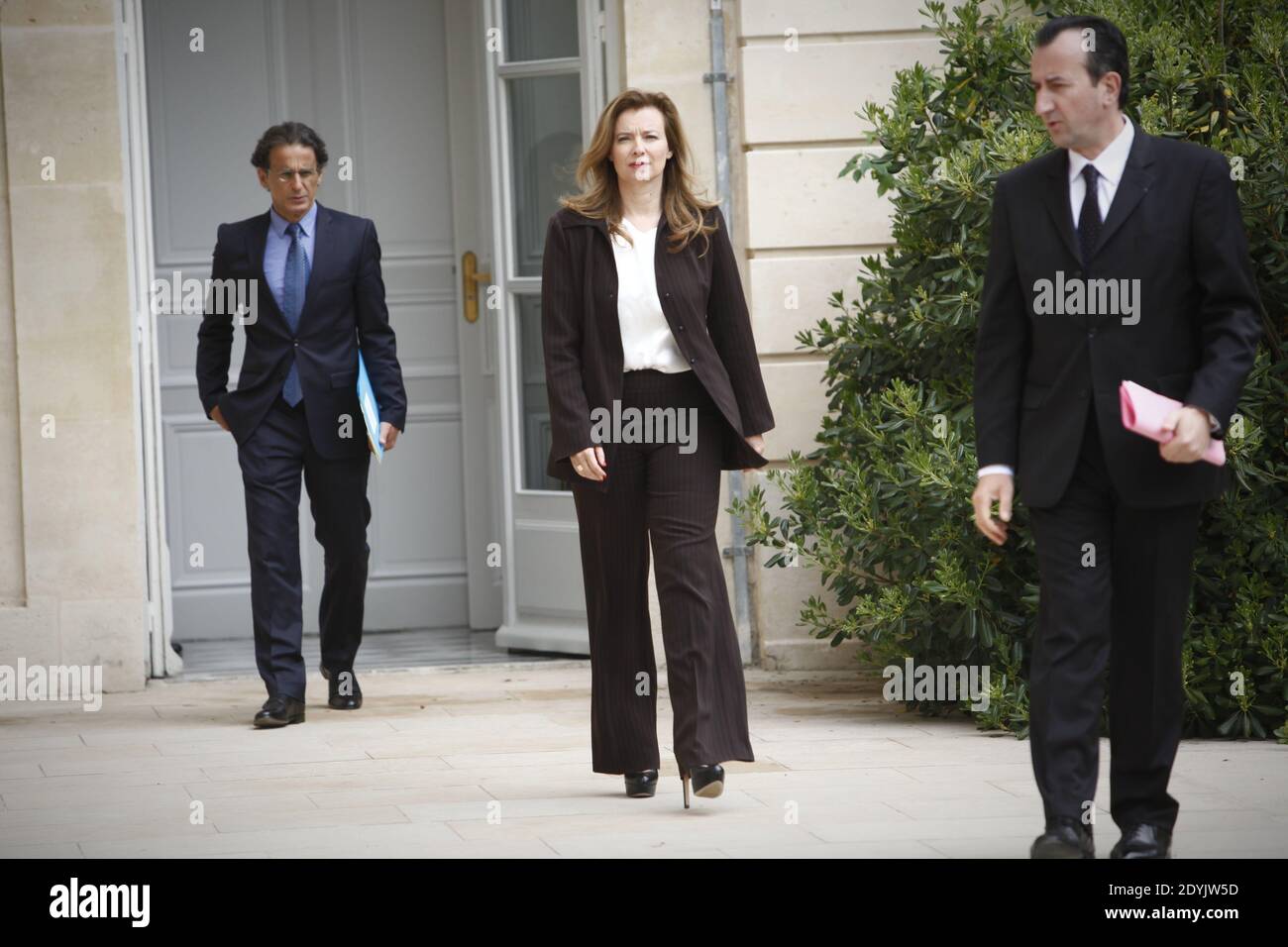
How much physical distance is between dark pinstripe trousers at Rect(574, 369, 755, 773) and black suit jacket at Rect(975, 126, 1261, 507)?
119 centimetres

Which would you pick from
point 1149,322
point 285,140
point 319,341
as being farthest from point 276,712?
point 1149,322

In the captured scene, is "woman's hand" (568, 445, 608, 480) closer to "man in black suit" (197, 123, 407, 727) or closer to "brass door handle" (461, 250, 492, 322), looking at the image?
"man in black suit" (197, 123, 407, 727)

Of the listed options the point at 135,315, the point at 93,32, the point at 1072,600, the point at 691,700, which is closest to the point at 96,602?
the point at 135,315

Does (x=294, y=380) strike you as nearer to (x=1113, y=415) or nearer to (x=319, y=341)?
(x=319, y=341)

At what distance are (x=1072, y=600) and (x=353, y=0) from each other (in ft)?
20.5

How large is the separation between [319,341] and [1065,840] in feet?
12.9

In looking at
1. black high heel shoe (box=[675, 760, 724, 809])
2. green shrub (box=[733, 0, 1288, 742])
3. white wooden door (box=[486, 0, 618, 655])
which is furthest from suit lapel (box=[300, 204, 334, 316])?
black high heel shoe (box=[675, 760, 724, 809])

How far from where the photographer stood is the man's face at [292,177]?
275 inches

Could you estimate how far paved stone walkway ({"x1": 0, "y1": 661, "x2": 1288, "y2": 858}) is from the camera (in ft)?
15.7

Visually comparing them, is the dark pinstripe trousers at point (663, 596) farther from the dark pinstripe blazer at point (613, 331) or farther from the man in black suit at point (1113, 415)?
the man in black suit at point (1113, 415)

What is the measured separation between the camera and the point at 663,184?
534 cm

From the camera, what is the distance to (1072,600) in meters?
4.10

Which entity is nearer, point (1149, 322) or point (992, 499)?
point (1149, 322)

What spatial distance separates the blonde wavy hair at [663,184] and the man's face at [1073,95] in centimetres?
134
